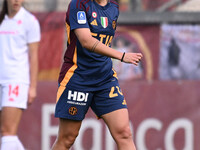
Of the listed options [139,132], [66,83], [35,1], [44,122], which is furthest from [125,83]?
[66,83]

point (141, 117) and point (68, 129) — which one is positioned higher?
point (68, 129)

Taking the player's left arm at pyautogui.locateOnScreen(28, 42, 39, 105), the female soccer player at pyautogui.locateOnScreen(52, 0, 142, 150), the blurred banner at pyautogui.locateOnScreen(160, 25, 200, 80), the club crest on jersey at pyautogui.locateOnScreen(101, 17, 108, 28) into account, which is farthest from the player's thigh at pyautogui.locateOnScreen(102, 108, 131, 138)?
the blurred banner at pyautogui.locateOnScreen(160, 25, 200, 80)

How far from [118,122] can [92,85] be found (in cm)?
39

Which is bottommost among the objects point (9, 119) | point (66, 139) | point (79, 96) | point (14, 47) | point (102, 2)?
point (9, 119)

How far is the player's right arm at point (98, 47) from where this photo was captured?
14.3ft

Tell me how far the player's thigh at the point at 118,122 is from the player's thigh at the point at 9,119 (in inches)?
53.1

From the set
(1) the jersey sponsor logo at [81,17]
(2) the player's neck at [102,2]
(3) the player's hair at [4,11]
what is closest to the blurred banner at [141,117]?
(3) the player's hair at [4,11]

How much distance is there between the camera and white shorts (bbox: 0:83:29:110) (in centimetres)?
577

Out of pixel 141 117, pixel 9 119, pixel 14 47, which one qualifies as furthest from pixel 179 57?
pixel 9 119

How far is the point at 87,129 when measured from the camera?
7.54 m

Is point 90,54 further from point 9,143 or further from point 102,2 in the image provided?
point 9,143

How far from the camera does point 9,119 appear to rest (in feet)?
18.8

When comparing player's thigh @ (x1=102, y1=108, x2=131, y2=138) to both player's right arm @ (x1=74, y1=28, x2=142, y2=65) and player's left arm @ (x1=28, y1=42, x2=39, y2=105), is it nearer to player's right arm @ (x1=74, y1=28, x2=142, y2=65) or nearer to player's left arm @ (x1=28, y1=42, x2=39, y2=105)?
player's right arm @ (x1=74, y1=28, x2=142, y2=65)

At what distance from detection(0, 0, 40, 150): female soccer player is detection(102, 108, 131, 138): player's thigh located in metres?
1.37
